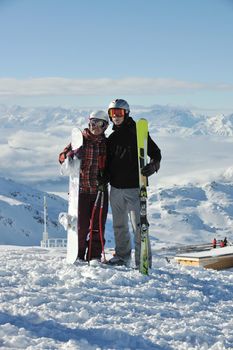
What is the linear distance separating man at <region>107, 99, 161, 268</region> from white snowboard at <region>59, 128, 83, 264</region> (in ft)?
1.71

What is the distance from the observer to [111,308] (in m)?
6.13

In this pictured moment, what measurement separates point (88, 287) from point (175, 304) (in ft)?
3.85

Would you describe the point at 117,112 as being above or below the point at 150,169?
above

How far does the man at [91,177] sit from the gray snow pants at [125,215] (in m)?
0.25

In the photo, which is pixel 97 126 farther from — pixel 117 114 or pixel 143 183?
pixel 143 183

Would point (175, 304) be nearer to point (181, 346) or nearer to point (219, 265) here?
point (181, 346)

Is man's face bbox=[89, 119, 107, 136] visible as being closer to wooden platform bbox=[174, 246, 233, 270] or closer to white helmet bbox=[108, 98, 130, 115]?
white helmet bbox=[108, 98, 130, 115]

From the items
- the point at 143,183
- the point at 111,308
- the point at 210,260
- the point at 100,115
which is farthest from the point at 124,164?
the point at 210,260

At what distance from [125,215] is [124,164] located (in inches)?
32.0

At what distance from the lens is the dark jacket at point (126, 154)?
27.0 feet

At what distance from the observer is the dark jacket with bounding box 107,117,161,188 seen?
822cm

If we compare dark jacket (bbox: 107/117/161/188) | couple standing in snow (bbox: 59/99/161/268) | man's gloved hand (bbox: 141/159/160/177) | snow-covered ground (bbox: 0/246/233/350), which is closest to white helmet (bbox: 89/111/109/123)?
couple standing in snow (bbox: 59/99/161/268)

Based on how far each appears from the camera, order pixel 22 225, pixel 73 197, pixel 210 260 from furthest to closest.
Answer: pixel 22 225 < pixel 210 260 < pixel 73 197

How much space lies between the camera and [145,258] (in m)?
7.98
